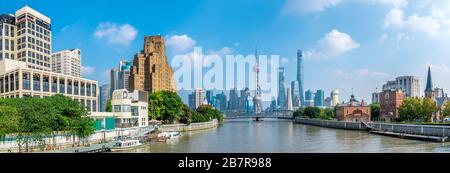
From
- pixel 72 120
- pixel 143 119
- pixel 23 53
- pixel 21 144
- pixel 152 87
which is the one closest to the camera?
pixel 21 144

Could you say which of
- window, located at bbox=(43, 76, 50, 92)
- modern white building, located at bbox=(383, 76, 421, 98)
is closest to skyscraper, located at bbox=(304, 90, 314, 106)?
modern white building, located at bbox=(383, 76, 421, 98)

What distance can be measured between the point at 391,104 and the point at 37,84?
91.7 ft

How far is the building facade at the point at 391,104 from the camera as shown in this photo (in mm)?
33281

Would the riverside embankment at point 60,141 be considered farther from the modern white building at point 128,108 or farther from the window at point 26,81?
the window at point 26,81

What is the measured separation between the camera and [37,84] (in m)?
19.2

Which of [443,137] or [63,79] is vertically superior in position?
[63,79]

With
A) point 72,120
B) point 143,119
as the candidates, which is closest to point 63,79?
point 143,119

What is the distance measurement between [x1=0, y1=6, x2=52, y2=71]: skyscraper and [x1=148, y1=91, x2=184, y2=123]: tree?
9322 millimetres

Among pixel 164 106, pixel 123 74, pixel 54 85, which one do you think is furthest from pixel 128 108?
pixel 123 74

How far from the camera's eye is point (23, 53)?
95.4ft

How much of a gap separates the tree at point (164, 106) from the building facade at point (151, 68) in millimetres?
10868
